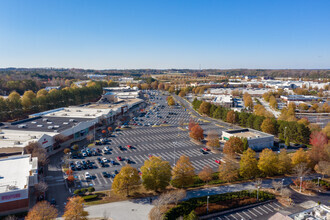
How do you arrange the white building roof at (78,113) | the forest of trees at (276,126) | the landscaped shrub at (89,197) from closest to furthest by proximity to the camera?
the landscaped shrub at (89,197) < the forest of trees at (276,126) < the white building roof at (78,113)

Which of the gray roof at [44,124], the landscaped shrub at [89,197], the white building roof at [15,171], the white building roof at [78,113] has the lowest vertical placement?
the landscaped shrub at [89,197]

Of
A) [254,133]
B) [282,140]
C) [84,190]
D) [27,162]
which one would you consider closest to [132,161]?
[84,190]

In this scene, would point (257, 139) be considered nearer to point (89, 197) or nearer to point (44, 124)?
point (89, 197)

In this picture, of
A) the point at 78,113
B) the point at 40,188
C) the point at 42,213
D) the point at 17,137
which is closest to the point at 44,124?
the point at 17,137

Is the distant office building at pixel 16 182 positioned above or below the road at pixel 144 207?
above

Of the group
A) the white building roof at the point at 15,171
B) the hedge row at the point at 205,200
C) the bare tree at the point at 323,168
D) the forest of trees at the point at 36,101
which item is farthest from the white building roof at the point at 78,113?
the bare tree at the point at 323,168

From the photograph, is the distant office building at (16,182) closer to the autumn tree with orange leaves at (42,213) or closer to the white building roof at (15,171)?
the white building roof at (15,171)
